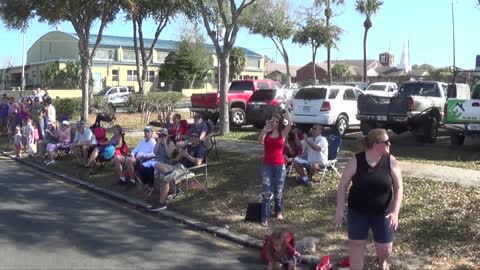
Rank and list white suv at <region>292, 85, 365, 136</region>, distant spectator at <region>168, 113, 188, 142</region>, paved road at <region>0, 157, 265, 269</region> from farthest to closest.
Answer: white suv at <region>292, 85, 365, 136</region> → distant spectator at <region>168, 113, 188, 142</region> → paved road at <region>0, 157, 265, 269</region>

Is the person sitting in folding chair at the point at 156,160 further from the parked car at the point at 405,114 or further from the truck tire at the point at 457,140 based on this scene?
the truck tire at the point at 457,140

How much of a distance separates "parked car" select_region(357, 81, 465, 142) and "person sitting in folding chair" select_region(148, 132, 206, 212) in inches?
268

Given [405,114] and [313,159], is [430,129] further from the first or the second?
[313,159]

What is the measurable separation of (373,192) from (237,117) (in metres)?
16.0

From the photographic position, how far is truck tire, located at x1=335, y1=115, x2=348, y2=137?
1791cm

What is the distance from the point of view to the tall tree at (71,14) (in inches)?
843

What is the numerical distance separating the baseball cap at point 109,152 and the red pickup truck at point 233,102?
8.45m

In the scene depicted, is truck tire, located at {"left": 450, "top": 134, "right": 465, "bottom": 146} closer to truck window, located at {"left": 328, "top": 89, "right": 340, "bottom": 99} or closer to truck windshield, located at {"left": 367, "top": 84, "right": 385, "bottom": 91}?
truck window, located at {"left": 328, "top": 89, "right": 340, "bottom": 99}

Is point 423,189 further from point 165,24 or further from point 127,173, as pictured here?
point 165,24

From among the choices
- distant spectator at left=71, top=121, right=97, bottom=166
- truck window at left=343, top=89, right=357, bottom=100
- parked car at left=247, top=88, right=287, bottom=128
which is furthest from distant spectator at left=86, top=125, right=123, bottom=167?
truck window at left=343, top=89, right=357, bottom=100

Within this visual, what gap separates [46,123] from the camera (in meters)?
17.8

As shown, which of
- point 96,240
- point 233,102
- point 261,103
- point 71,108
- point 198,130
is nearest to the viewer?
point 96,240

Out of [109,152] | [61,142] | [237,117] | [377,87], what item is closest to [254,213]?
[109,152]

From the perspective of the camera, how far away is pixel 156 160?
10.8 meters
